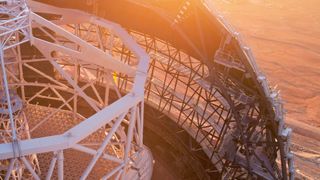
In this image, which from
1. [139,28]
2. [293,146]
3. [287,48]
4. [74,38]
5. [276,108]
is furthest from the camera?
[287,48]

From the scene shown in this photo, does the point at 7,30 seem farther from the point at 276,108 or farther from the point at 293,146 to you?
the point at 293,146

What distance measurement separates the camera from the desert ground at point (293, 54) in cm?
5295

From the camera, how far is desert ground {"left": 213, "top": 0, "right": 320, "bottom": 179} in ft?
174

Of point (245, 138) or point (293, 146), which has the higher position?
point (245, 138)

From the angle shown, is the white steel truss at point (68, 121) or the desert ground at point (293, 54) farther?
the desert ground at point (293, 54)

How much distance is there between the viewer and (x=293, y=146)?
49312mm

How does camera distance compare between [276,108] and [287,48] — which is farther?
[287,48]

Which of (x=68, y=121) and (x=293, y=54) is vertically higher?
(x=293, y=54)

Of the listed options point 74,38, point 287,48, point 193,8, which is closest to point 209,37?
point 193,8

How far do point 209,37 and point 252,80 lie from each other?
4.27 m

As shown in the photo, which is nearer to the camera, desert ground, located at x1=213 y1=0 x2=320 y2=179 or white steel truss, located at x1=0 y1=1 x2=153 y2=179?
white steel truss, located at x1=0 y1=1 x2=153 y2=179

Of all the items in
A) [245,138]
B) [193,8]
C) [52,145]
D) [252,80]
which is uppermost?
[193,8]

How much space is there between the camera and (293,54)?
8919 cm

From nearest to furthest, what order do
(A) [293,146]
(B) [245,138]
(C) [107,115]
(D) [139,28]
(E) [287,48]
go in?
(C) [107,115] < (B) [245,138] < (D) [139,28] < (A) [293,146] < (E) [287,48]
